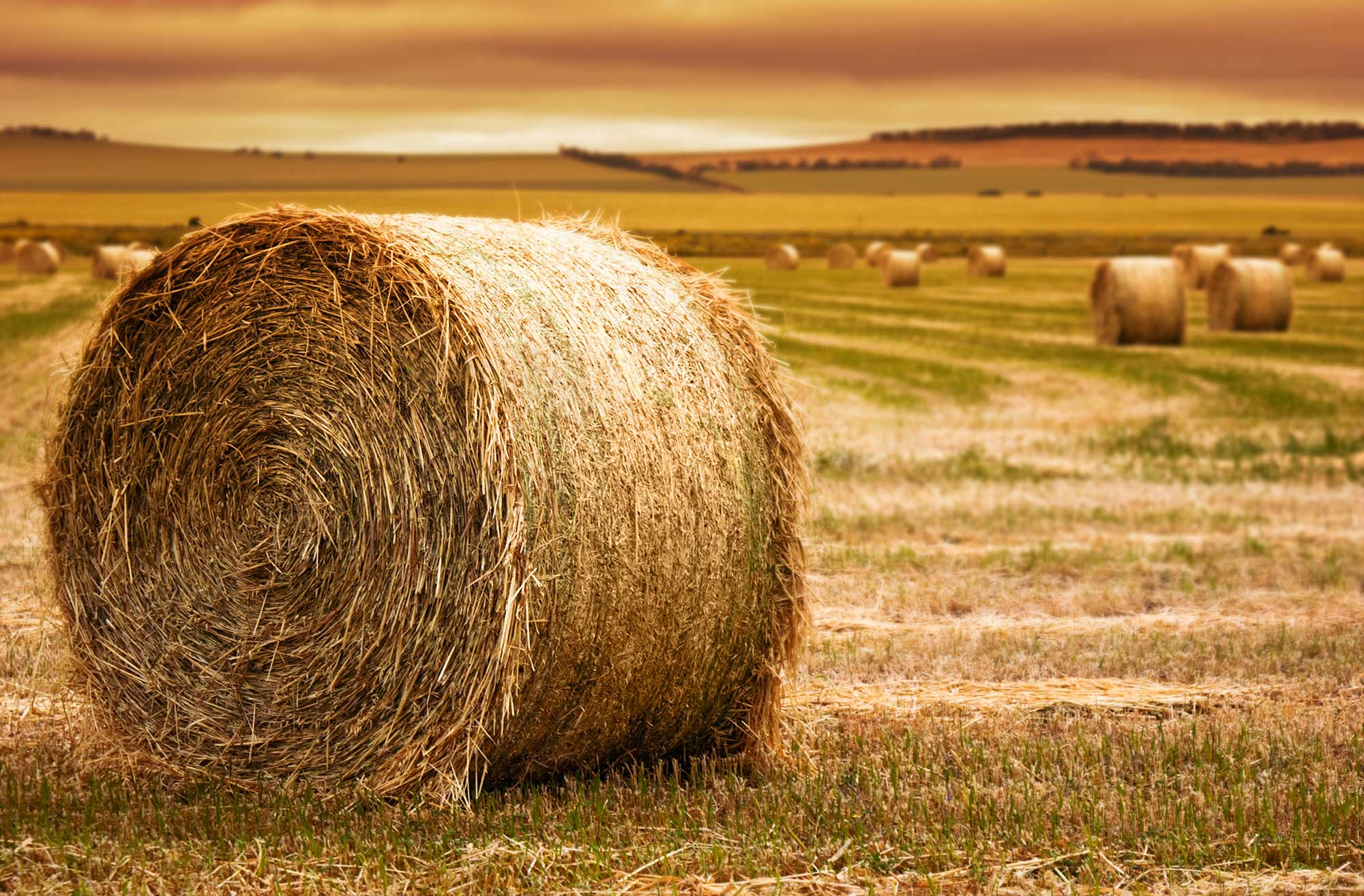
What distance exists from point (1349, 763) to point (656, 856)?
2.95 metres

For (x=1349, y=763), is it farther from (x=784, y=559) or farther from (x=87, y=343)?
(x=87, y=343)

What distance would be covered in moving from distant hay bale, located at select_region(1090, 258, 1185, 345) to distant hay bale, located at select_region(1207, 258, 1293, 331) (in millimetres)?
2655

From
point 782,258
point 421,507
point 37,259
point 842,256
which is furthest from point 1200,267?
point 421,507

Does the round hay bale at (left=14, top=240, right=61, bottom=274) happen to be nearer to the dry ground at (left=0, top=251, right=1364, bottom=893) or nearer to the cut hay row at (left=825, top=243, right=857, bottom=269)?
the cut hay row at (left=825, top=243, right=857, bottom=269)

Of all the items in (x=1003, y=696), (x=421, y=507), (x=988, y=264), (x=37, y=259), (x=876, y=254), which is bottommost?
(x=1003, y=696)

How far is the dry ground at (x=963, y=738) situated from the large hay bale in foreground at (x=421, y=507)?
0.85ft

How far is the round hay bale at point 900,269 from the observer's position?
4272 cm

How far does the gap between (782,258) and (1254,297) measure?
2493cm

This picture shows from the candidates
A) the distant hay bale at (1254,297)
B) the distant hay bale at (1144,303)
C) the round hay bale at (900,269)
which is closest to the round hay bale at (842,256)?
the round hay bale at (900,269)

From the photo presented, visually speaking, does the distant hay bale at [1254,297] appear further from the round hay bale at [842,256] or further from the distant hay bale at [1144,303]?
the round hay bale at [842,256]

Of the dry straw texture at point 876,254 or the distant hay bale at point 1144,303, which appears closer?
the distant hay bale at point 1144,303

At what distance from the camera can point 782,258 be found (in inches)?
2057

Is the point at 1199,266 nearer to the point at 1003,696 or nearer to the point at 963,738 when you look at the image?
the point at 1003,696

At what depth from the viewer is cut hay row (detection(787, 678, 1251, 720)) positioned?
23.1 feet
